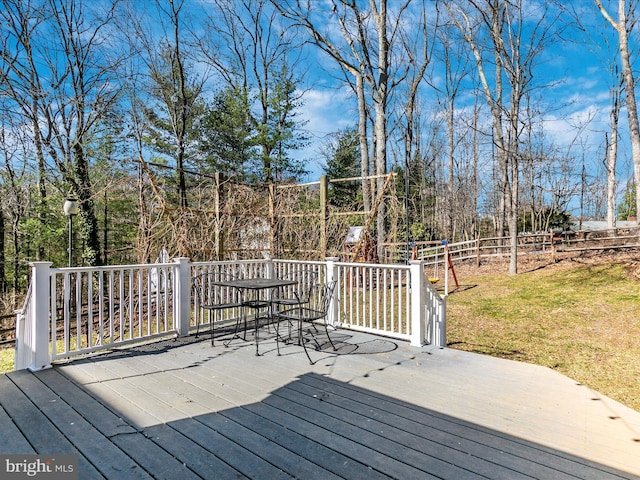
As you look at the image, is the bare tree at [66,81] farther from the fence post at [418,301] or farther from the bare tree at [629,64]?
the bare tree at [629,64]

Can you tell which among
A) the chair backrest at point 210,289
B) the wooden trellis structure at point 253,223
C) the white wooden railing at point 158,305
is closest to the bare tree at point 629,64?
the wooden trellis structure at point 253,223

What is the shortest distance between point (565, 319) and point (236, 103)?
13213 mm

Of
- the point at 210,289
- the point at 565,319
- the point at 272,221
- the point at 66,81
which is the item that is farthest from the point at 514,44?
the point at 66,81

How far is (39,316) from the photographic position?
3.46m

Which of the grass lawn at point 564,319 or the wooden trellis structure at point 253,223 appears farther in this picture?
the wooden trellis structure at point 253,223

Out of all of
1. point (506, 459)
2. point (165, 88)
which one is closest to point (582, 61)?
point (165, 88)

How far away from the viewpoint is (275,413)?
8.61 feet

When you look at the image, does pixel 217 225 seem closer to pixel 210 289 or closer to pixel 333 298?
pixel 210 289

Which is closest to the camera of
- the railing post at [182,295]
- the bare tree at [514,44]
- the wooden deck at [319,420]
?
the wooden deck at [319,420]

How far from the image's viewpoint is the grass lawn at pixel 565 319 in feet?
15.1

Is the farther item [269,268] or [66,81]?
[66,81]

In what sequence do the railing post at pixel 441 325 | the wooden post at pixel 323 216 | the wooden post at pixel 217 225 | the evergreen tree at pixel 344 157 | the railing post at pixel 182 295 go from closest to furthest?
the railing post at pixel 441 325
the railing post at pixel 182 295
the wooden post at pixel 217 225
the wooden post at pixel 323 216
the evergreen tree at pixel 344 157

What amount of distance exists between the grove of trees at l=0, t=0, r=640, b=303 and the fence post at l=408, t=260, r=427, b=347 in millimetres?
2879

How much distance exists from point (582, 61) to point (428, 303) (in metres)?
14.8
